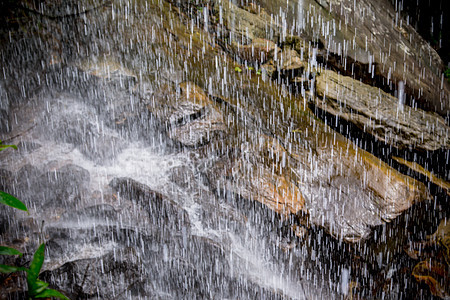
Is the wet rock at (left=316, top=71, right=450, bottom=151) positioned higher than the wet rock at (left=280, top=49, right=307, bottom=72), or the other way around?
the wet rock at (left=280, top=49, right=307, bottom=72)

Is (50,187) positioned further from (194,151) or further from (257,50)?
(257,50)

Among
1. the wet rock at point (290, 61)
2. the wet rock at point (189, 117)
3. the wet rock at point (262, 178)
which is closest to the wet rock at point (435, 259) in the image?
the wet rock at point (262, 178)

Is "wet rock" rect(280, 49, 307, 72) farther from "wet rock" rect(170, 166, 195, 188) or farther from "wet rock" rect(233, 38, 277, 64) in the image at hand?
"wet rock" rect(170, 166, 195, 188)

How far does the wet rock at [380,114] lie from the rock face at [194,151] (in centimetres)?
3

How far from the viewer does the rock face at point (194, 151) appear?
13.9ft

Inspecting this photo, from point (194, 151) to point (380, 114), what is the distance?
4536 mm

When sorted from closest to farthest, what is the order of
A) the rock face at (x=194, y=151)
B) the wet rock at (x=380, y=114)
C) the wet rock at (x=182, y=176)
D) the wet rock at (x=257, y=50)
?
the rock face at (x=194, y=151), the wet rock at (x=182, y=176), the wet rock at (x=380, y=114), the wet rock at (x=257, y=50)

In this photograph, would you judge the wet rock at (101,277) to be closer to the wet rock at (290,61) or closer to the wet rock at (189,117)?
the wet rock at (189,117)

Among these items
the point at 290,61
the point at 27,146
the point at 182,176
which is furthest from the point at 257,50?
the point at 27,146

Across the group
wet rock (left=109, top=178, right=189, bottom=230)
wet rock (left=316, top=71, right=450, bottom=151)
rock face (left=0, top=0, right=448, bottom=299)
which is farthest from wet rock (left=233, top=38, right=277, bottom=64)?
wet rock (left=109, top=178, right=189, bottom=230)

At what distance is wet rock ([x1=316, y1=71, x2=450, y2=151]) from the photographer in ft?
18.9

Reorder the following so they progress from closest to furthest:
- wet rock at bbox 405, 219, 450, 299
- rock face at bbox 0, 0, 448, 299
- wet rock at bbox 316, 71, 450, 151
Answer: rock face at bbox 0, 0, 448, 299, wet rock at bbox 405, 219, 450, 299, wet rock at bbox 316, 71, 450, 151

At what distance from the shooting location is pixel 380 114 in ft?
19.6

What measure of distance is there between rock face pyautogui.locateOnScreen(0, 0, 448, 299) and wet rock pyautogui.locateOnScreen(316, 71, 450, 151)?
0.03 m
